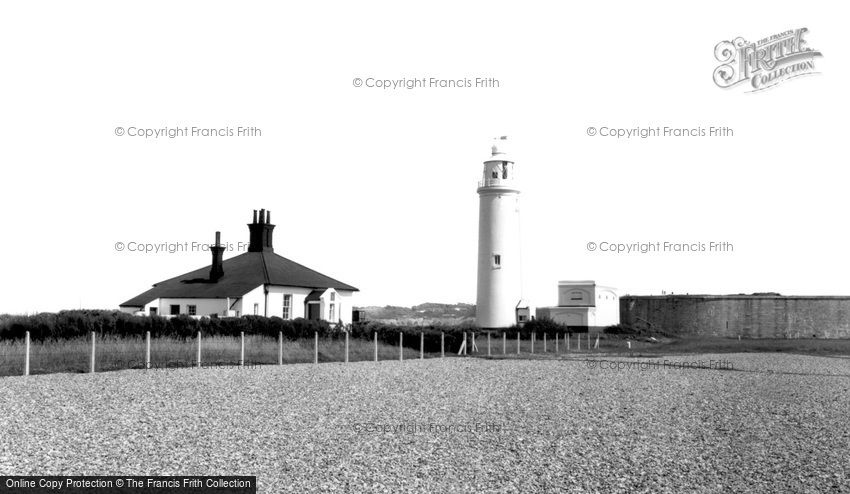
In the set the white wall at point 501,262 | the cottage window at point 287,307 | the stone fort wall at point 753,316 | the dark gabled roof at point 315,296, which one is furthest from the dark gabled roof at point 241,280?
the stone fort wall at point 753,316

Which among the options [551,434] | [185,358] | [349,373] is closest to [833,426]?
A: [551,434]

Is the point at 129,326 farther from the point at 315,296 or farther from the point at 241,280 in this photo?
the point at 315,296

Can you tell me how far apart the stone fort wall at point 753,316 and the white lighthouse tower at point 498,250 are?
23.7 m

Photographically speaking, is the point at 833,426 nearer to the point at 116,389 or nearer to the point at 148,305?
the point at 116,389

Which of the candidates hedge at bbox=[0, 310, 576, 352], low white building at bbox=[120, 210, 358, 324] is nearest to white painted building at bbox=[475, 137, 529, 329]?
low white building at bbox=[120, 210, 358, 324]

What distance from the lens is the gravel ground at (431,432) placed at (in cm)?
773

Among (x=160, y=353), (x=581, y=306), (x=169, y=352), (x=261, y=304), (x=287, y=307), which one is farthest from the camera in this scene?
(x=581, y=306)

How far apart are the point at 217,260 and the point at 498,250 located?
502 inches

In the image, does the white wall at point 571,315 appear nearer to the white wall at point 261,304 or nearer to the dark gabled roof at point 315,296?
the white wall at point 261,304

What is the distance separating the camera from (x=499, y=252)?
39.5 metres

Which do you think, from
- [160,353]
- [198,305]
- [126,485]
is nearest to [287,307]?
[198,305]

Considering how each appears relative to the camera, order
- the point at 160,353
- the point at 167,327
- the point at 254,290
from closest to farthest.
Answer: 1. the point at 160,353
2. the point at 167,327
3. the point at 254,290

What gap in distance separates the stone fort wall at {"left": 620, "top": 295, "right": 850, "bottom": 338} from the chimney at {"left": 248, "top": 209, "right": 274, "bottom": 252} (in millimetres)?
31447

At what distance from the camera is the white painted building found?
1555 inches
